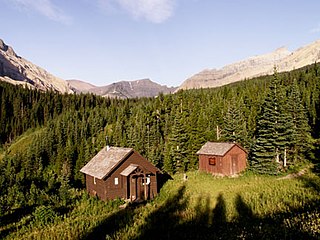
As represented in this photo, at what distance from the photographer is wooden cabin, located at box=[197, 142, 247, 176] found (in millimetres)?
43312

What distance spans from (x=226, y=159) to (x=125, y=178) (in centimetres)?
1536

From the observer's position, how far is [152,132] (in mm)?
78562

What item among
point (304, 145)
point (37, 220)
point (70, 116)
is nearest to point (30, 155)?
point (70, 116)

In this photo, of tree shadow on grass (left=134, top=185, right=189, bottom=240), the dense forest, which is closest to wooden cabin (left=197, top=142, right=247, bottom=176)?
the dense forest

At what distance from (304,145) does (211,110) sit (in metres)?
33.8

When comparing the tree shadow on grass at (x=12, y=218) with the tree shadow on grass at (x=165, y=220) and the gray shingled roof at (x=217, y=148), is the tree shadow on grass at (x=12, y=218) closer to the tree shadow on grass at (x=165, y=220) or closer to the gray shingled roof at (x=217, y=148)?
the tree shadow on grass at (x=165, y=220)

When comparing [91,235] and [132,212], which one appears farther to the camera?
[132,212]

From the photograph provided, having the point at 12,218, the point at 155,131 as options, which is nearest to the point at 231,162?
the point at 12,218

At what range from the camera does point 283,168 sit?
135 ft

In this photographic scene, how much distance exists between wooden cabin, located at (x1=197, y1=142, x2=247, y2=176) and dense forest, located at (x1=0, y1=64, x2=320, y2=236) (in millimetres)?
1823

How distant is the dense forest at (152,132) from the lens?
41.5 metres

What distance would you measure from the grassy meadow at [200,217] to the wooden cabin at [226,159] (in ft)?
23.8

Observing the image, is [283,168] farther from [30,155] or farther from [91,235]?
[30,155]

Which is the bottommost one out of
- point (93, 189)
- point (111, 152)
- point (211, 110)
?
point (93, 189)
